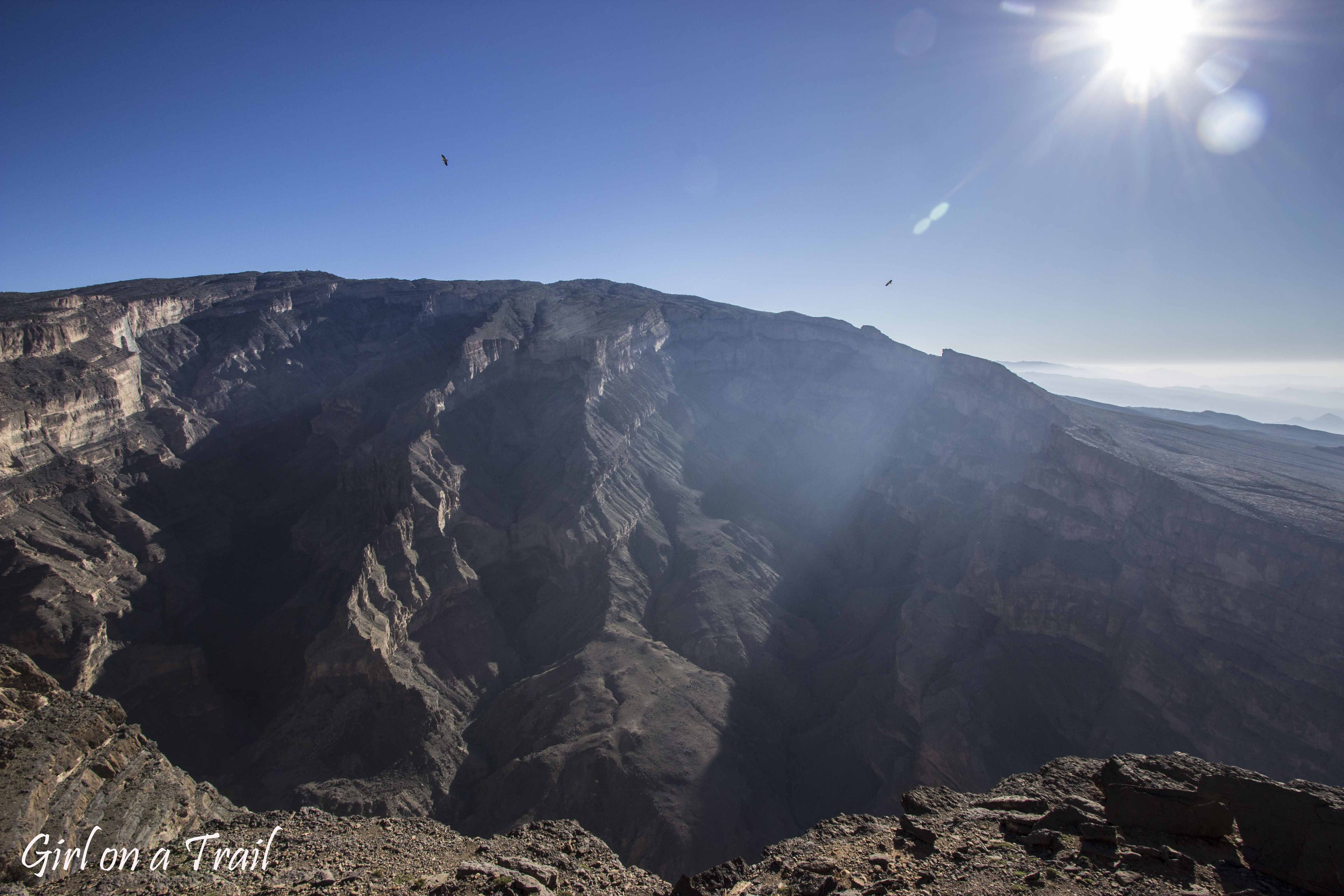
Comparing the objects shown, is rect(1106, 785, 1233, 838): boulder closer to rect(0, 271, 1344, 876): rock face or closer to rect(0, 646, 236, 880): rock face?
rect(0, 271, 1344, 876): rock face

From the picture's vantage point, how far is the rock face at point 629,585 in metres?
38.4

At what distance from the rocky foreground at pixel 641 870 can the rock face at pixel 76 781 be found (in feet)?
0.17

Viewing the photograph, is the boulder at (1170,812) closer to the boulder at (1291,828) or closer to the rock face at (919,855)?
the rock face at (919,855)

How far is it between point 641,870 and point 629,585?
1526 inches

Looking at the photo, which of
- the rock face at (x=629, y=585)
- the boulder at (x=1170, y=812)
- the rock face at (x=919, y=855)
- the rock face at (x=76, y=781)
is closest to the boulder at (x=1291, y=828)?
the rock face at (x=919, y=855)

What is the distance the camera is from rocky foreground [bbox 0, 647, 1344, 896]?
1184cm

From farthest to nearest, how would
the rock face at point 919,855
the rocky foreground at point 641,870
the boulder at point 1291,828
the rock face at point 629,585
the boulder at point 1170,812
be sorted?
the rock face at point 629,585, the boulder at point 1170,812, the rocky foreground at point 641,870, the rock face at point 919,855, the boulder at point 1291,828

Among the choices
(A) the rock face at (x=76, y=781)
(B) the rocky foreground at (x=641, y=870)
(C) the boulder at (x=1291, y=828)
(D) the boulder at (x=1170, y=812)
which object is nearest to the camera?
(C) the boulder at (x=1291, y=828)

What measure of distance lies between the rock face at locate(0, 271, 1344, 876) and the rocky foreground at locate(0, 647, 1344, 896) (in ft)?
3.89

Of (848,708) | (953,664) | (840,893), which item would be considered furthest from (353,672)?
(953,664)

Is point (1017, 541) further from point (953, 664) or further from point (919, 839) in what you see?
point (919, 839)

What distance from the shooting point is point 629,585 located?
57062 millimetres

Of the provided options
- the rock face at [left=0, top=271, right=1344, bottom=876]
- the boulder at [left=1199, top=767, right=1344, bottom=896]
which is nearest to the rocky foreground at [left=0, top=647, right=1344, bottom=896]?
the boulder at [left=1199, top=767, right=1344, bottom=896]

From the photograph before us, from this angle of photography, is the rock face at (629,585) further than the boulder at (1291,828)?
Yes
